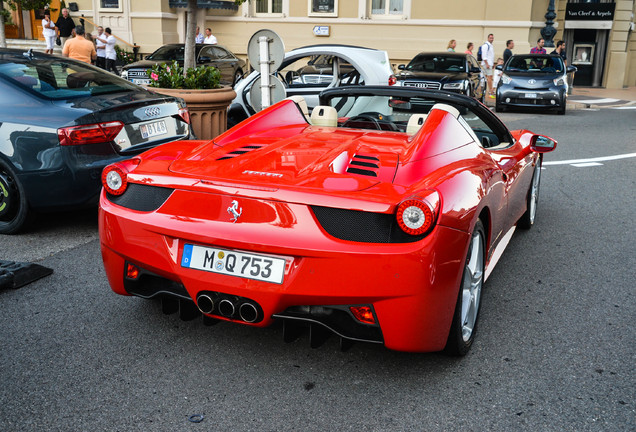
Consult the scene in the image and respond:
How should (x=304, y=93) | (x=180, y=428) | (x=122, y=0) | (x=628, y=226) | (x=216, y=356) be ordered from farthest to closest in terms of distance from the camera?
(x=122, y=0) → (x=304, y=93) → (x=628, y=226) → (x=216, y=356) → (x=180, y=428)

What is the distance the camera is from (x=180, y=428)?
2715mm

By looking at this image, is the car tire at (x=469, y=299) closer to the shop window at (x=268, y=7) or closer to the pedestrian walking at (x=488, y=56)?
the pedestrian walking at (x=488, y=56)

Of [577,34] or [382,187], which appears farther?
[577,34]

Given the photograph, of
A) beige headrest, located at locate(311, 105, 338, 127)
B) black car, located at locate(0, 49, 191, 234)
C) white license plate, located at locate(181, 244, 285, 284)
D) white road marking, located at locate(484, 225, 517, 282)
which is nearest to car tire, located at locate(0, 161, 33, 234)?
black car, located at locate(0, 49, 191, 234)

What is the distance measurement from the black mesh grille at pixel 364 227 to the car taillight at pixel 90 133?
3105 millimetres

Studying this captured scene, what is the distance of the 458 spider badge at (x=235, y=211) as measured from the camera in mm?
2975

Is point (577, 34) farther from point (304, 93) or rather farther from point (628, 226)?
point (628, 226)

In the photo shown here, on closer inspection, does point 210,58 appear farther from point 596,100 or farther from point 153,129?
point 153,129

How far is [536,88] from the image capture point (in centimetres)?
1695

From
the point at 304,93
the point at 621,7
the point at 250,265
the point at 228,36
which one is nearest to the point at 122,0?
the point at 228,36

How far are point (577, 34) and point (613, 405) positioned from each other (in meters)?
29.2

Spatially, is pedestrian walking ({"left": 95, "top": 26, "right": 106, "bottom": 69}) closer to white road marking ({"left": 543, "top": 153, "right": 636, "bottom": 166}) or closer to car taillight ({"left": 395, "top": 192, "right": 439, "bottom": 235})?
white road marking ({"left": 543, "top": 153, "right": 636, "bottom": 166})

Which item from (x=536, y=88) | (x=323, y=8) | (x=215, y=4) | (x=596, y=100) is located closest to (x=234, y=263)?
(x=536, y=88)

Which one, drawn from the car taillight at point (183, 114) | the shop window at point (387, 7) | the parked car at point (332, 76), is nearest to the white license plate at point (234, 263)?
the car taillight at point (183, 114)
